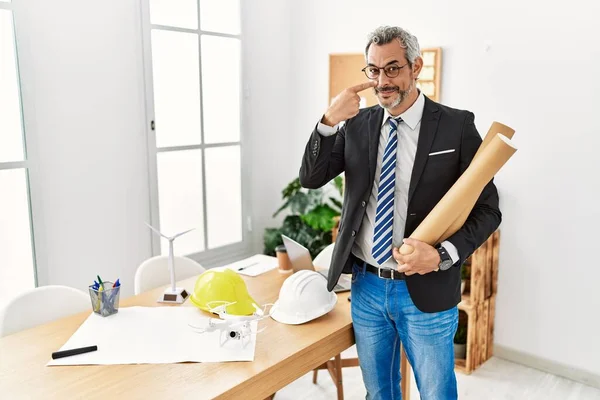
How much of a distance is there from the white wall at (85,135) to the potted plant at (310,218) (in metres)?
1.05

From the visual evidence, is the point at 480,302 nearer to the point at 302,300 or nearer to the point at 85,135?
the point at 302,300

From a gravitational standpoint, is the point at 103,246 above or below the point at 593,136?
below

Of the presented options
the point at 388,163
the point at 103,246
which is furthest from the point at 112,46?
the point at 388,163

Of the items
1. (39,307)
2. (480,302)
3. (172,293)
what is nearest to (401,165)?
(172,293)

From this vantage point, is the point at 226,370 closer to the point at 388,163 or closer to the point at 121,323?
the point at 121,323

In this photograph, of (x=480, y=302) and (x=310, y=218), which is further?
(x=310, y=218)

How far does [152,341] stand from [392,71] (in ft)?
4.16

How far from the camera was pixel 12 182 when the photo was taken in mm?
3057

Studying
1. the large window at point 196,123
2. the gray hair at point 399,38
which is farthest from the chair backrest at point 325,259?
the large window at point 196,123

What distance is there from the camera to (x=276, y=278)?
266cm

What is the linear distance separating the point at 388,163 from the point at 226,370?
89cm

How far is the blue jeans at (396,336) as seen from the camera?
1906mm

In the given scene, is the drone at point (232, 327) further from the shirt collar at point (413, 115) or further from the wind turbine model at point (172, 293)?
the shirt collar at point (413, 115)

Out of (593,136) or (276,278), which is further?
(593,136)
